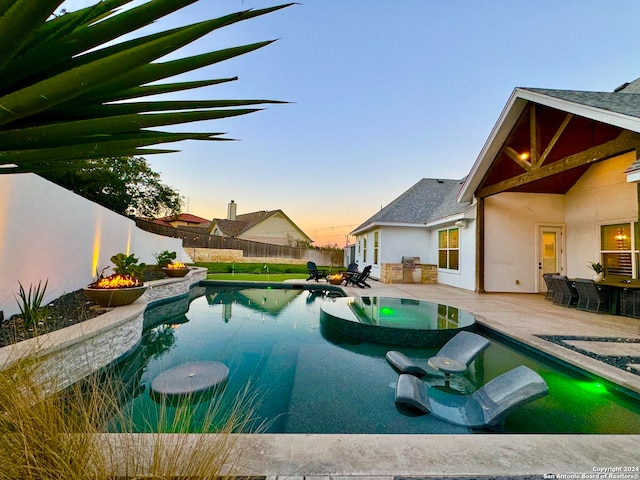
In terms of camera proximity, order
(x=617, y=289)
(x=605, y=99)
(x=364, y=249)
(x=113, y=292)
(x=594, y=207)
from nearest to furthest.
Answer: (x=113, y=292) → (x=605, y=99) → (x=617, y=289) → (x=594, y=207) → (x=364, y=249)

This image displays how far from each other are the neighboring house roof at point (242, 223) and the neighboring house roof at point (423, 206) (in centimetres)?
1773

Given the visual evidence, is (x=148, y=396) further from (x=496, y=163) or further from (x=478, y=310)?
(x=496, y=163)

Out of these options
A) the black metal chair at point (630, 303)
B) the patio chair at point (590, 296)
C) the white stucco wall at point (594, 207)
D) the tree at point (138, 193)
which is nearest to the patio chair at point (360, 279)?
the patio chair at point (590, 296)

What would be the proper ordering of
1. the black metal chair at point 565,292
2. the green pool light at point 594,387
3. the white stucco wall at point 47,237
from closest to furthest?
the green pool light at point 594,387 → the white stucco wall at point 47,237 → the black metal chair at point 565,292

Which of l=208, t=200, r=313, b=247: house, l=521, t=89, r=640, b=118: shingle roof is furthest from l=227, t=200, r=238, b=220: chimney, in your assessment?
l=521, t=89, r=640, b=118: shingle roof

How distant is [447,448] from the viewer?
225 centimetres

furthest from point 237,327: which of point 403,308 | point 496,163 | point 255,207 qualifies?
point 255,207

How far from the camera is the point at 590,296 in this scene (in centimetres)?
766

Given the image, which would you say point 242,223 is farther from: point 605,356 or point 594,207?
point 605,356

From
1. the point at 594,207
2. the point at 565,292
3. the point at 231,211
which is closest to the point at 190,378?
the point at 565,292

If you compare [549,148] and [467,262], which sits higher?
[549,148]

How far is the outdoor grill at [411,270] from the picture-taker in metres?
14.4

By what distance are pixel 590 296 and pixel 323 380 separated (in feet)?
25.7

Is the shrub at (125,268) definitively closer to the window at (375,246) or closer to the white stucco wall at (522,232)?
the white stucco wall at (522,232)
